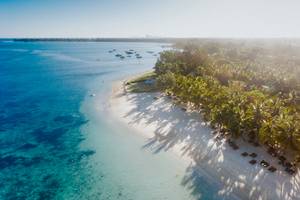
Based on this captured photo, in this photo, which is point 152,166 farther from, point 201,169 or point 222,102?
point 222,102

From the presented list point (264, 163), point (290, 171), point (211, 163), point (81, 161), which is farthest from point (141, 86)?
point (290, 171)

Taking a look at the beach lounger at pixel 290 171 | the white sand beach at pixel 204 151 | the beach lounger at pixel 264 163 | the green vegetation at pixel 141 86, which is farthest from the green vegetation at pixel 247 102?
the green vegetation at pixel 141 86

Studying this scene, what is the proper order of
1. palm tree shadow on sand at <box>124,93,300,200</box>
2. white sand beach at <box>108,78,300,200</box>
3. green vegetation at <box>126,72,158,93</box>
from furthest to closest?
1. green vegetation at <box>126,72,158,93</box>
2. white sand beach at <box>108,78,300,200</box>
3. palm tree shadow on sand at <box>124,93,300,200</box>

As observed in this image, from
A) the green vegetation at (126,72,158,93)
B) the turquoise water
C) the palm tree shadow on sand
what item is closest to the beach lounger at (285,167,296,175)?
the palm tree shadow on sand

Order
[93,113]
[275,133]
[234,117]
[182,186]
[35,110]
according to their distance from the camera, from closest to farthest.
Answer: [182,186]
[275,133]
[234,117]
[93,113]
[35,110]

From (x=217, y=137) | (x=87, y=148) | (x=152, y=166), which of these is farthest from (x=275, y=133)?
(x=87, y=148)

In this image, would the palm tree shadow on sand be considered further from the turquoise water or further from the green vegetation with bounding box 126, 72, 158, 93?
the green vegetation with bounding box 126, 72, 158, 93

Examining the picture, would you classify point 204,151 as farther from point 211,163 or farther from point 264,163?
point 264,163

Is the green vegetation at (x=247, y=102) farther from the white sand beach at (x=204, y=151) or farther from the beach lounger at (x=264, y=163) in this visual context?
the beach lounger at (x=264, y=163)
